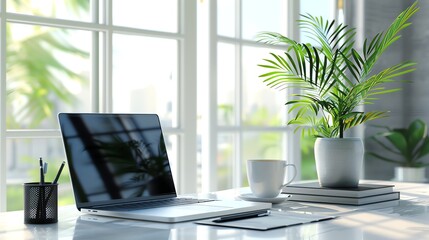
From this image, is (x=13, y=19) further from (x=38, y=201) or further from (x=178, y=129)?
(x=38, y=201)

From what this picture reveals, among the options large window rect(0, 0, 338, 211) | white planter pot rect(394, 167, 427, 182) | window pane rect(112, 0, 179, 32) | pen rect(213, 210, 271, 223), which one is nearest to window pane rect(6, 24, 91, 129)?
large window rect(0, 0, 338, 211)

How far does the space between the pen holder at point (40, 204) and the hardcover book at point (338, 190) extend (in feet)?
2.56

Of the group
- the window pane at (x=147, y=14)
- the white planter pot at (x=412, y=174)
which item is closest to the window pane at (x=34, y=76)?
the window pane at (x=147, y=14)

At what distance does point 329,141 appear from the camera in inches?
81.3

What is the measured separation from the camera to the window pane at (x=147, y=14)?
10.6ft

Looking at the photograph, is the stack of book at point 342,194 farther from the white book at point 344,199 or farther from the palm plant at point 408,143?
the palm plant at point 408,143

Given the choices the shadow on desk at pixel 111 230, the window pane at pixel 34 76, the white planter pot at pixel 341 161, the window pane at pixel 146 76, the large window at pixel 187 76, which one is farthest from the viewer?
the window pane at pixel 34 76

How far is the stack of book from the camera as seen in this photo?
192 centimetres

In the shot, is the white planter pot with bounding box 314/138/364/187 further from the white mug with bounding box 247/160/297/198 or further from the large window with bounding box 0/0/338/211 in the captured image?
the large window with bounding box 0/0/338/211

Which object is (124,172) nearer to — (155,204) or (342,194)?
(155,204)

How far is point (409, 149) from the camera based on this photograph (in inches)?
189

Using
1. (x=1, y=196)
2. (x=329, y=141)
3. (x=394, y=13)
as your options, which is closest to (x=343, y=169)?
(x=329, y=141)

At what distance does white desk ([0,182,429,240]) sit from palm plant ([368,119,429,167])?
10.2ft

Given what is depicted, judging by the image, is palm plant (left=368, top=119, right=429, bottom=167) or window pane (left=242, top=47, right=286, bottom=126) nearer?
window pane (left=242, top=47, right=286, bottom=126)
